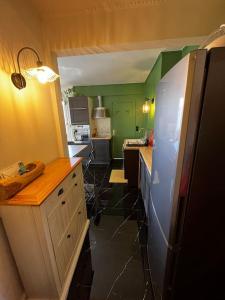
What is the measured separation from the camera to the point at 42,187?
1125 millimetres

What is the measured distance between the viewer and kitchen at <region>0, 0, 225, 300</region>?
74cm

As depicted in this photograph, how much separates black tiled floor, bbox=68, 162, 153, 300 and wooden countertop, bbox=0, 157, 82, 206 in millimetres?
1060

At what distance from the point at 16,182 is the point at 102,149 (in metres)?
3.69

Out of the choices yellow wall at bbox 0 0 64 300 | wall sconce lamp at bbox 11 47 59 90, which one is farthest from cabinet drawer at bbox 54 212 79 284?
wall sconce lamp at bbox 11 47 59 90

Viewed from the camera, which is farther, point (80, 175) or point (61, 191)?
point (80, 175)

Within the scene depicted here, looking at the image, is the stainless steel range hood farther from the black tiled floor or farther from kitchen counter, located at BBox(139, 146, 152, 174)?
the black tiled floor

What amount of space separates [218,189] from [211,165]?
0.15 m

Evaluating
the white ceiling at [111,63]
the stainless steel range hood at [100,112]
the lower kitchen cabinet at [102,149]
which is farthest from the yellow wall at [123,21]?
the lower kitchen cabinet at [102,149]

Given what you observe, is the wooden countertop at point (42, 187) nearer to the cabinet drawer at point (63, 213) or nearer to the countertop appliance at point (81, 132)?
the cabinet drawer at point (63, 213)

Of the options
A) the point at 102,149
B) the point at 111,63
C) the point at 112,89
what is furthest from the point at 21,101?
the point at 112,89

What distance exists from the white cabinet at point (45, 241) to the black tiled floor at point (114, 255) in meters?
0.20

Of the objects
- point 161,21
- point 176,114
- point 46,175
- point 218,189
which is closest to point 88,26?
point 161,21

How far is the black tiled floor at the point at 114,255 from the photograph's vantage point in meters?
1.36

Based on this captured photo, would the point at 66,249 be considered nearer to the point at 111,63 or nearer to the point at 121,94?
the point at 111,63
